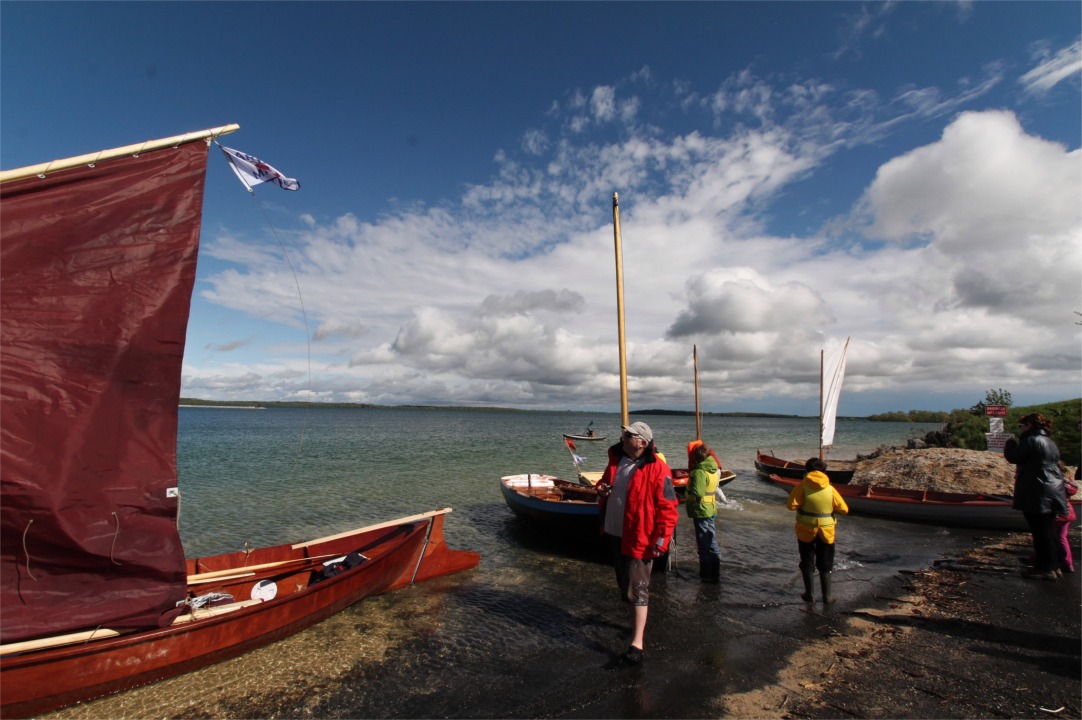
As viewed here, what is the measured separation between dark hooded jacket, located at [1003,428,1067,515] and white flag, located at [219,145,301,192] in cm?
1219

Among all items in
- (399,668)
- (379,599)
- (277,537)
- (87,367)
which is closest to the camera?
(87,367)

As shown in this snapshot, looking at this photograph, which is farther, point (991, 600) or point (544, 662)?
point (991, 600)

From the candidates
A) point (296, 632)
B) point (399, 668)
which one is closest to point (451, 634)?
point (399, 668)

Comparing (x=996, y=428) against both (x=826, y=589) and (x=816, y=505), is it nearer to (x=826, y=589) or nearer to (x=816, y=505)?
(x=826, y=589)

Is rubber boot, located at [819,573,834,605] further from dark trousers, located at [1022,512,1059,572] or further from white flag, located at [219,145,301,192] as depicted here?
white flag, located at [219,145,301,192]

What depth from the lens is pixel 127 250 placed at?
214 inches

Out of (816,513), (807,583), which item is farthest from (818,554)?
(816,513)

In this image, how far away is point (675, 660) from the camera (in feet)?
20.3

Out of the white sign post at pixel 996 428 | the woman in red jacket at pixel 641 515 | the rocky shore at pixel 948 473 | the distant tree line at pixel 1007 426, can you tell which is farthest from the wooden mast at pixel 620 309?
the distant tree line at pixel 1007 426

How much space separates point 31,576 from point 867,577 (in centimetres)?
1296

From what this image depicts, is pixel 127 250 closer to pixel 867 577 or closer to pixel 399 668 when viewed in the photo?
pixel 399 668

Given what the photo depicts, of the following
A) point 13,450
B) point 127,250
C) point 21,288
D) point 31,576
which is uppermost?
point 127,250

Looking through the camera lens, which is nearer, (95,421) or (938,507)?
(95,421)

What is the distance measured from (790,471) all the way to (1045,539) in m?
16.3
